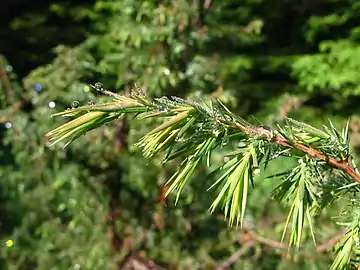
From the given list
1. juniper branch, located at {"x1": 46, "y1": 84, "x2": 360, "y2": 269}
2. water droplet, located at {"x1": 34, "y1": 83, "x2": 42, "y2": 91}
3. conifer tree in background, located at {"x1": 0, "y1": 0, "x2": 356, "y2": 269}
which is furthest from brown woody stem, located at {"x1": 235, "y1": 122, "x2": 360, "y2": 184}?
water droplet, located at {"x1": 34, "y1": 83, "x2": 42, "y2": 91}

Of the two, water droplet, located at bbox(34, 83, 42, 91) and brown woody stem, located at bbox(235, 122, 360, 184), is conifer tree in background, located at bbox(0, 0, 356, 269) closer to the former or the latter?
water droplet, located at bbox(34, 83, 42, 91)

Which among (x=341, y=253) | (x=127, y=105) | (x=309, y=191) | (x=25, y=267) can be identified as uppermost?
(x=127, y=105)

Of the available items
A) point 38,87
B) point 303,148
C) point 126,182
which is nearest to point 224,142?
point 303,148

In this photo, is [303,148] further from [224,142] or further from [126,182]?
[126,182]

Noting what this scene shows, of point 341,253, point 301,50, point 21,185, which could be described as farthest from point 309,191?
point 301,50

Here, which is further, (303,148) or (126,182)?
(126,182)

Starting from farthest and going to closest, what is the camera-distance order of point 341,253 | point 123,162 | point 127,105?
point 123,162, point 341,253, point 127,105

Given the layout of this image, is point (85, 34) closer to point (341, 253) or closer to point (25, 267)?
point (25, 267)

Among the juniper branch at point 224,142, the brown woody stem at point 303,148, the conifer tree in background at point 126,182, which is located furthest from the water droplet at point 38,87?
the brown woody stem at point 303,148

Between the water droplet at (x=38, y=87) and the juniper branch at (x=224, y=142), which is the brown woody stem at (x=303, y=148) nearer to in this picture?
the juniper branch at (x=224, y=142)
